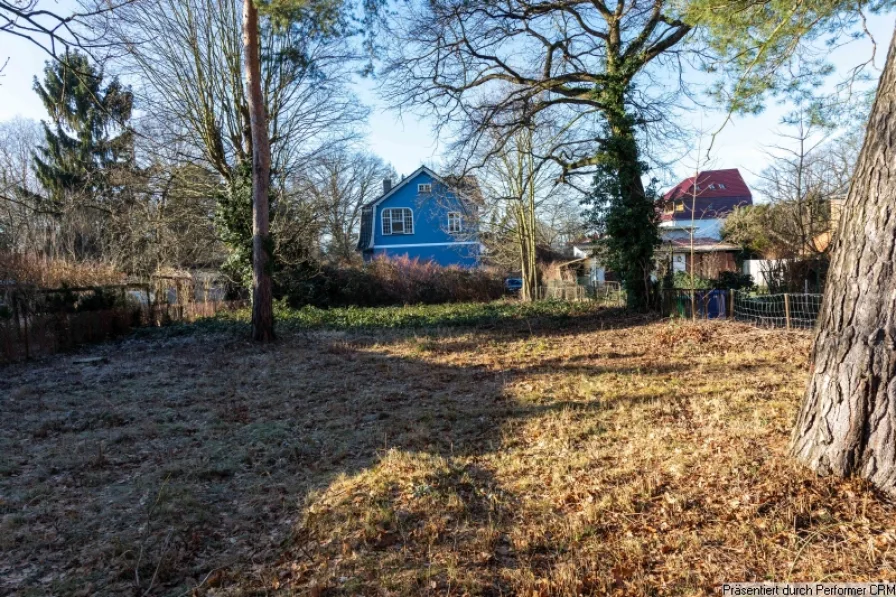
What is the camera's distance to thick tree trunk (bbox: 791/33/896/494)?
9.46ft

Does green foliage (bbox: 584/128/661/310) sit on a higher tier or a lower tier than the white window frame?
lower

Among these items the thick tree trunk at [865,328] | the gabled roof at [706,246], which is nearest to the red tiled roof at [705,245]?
the gabled roof at [706,246]

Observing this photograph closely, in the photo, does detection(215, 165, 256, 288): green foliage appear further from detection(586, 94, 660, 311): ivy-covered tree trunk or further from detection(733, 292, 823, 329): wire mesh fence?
detection(733, 292, 823, 329): wire mesh fence

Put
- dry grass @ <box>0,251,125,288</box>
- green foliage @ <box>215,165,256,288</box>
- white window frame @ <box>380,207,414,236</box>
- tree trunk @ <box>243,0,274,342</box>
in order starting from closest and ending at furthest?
tree trunk @ <box>243,0,274,342</box> < dry grass @ <box>0,251,125,288</box> < green foliage @ <box>215,165,256,288</box> < white window frame @ <box>380,207,414,236</box>

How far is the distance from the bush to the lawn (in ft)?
34.8

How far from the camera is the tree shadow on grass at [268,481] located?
9.57ft

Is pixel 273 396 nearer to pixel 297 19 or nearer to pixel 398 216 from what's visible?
pixel 297 19

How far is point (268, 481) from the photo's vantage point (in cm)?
427

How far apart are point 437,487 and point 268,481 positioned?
4.88 feet

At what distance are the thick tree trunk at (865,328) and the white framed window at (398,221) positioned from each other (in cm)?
2755

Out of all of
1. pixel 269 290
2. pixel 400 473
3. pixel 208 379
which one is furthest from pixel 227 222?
pixel 400 473

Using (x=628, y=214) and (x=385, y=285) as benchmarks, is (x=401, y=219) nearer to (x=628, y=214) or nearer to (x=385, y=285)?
(x=385, y=285)

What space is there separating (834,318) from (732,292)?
915 cm

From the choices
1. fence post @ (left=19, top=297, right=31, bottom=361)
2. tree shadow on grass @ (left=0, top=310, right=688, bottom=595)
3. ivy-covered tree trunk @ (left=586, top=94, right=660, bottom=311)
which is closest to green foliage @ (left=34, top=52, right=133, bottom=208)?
fence post @ (left=19, top=297, right=31, bottom=361)
